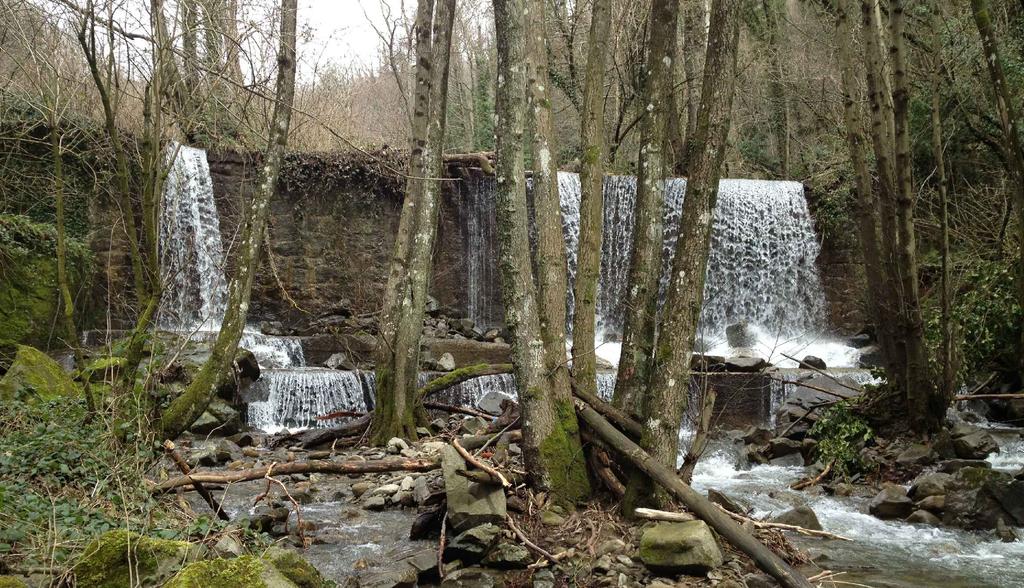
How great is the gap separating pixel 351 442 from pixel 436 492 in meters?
3.67

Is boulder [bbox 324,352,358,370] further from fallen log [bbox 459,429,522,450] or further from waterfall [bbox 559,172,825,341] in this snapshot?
fallen log [bbox 459,429,522,450]

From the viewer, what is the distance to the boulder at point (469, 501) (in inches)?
192

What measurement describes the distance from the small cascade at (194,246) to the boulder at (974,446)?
12.0m

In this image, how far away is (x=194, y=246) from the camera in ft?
48.1

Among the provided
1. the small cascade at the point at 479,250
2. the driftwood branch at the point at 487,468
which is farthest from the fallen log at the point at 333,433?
the small cascade at the point at 479,250

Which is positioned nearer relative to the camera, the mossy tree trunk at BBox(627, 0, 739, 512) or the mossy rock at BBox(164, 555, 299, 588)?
the mossy rock at BBox(164, 555, 299, 588)

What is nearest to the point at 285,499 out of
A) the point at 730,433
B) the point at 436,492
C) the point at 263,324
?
the point at 436,492

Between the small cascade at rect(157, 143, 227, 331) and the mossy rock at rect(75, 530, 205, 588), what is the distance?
1142 centimetres

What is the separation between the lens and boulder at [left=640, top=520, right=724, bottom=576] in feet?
14.1

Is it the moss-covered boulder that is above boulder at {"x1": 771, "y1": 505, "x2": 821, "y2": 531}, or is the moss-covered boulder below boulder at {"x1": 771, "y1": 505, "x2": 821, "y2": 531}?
above

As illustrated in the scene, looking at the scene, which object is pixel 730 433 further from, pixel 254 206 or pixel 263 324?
pixel 263 324

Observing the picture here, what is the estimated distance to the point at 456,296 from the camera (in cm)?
1703

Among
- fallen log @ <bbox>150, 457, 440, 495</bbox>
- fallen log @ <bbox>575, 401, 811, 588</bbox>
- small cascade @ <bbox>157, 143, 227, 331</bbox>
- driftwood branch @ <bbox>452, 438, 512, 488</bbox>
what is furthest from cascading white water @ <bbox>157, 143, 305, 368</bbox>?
fallen log @ <bbox>575, 401, 811, 588</bbox>

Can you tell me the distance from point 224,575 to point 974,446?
7921 millimetres
